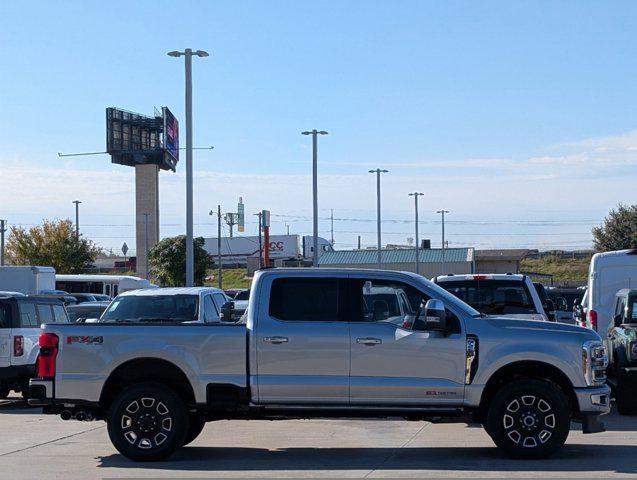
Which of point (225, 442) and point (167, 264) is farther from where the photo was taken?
point (167, 264)

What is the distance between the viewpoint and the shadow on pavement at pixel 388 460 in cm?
1072

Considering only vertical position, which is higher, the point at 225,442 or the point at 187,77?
the point at 187,77

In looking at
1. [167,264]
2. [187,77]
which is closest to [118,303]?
[187,77]

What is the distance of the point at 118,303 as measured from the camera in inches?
683

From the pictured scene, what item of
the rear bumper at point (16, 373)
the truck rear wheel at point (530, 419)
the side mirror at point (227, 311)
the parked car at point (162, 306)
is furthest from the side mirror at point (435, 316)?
the rear bumper at point (16, 373)

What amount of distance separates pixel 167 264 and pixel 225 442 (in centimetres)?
5868

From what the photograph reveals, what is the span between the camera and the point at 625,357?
1523 centimetres

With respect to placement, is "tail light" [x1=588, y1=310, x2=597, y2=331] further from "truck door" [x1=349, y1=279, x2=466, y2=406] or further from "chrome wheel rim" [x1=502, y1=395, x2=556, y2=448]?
"truck door" [x1=349, y1=279, x2=466, y2=406]

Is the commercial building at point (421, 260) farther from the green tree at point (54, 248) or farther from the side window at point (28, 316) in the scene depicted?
the side window at point (28, 316)

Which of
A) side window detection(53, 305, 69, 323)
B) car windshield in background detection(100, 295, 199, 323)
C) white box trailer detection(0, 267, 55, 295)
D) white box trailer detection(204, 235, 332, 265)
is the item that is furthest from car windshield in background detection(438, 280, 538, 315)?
white box trailer detection(204, 235, 332, 265)

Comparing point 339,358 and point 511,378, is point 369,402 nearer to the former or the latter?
point 339,358

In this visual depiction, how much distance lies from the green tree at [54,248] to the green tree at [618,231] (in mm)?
37697

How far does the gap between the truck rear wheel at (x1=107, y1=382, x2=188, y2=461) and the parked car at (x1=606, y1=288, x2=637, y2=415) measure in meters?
7.12

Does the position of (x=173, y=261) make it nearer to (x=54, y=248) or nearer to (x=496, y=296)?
(x=54, y=248)
